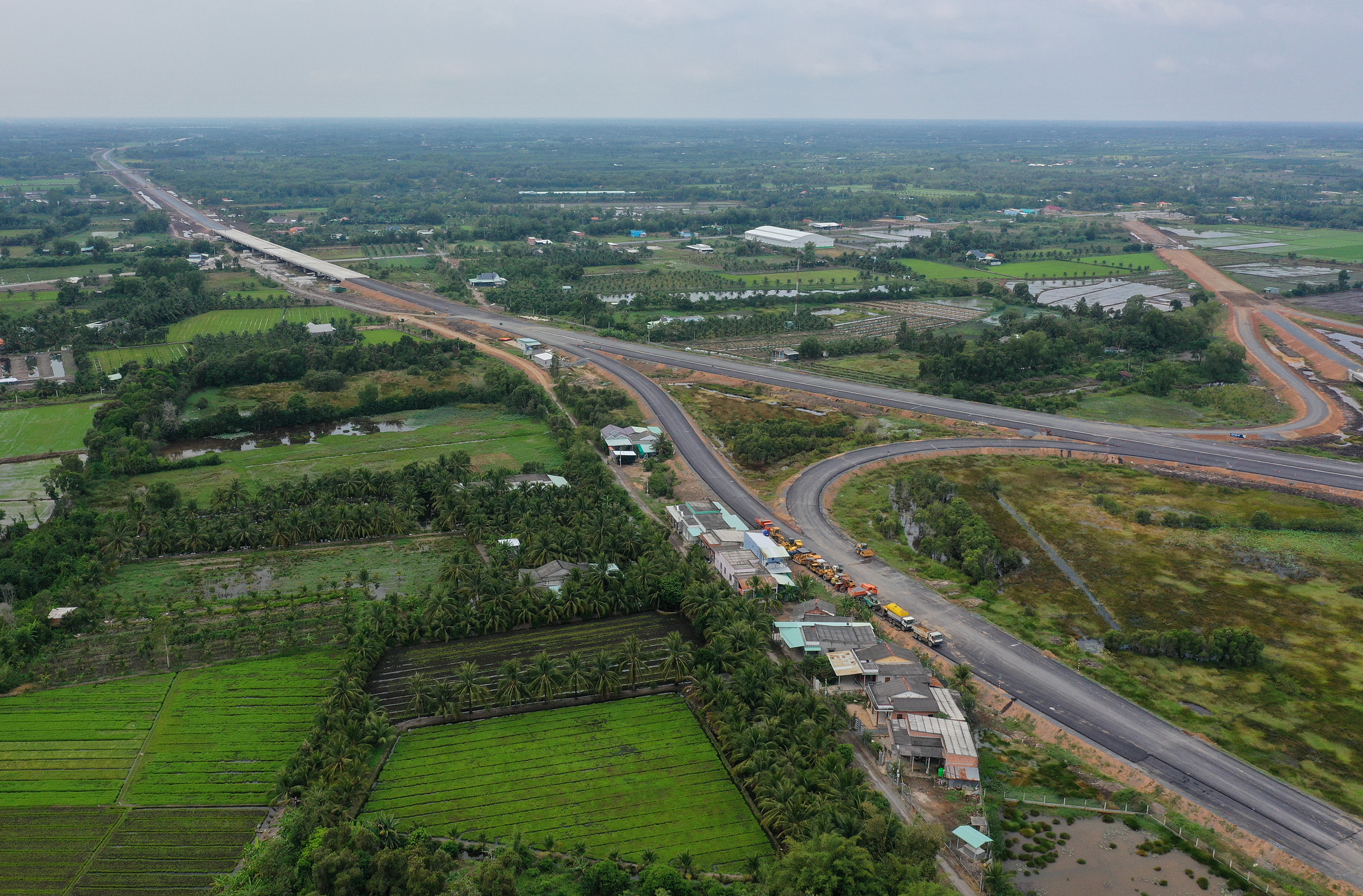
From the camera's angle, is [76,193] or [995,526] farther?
[76,193]

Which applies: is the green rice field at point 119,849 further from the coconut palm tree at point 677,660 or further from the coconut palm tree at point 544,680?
the coconut palm tree at point 677,660

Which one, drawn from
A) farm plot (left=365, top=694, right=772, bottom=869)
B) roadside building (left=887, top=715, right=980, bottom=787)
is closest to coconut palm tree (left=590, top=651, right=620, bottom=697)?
farm plot (left=365, top=694, right=772, bottom=869)

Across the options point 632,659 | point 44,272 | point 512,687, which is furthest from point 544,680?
point 44,272

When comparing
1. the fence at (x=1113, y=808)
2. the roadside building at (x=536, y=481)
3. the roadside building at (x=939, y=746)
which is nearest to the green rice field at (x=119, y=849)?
the roadside building at (x=939, y=746)

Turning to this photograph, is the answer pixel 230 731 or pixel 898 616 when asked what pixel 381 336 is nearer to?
pixel 230 731

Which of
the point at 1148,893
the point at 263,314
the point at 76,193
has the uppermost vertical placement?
the point at 76,193

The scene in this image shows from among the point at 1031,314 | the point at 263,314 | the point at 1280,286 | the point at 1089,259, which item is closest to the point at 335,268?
the point at 263,314

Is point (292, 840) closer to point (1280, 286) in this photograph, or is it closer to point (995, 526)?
point (995, 526)
